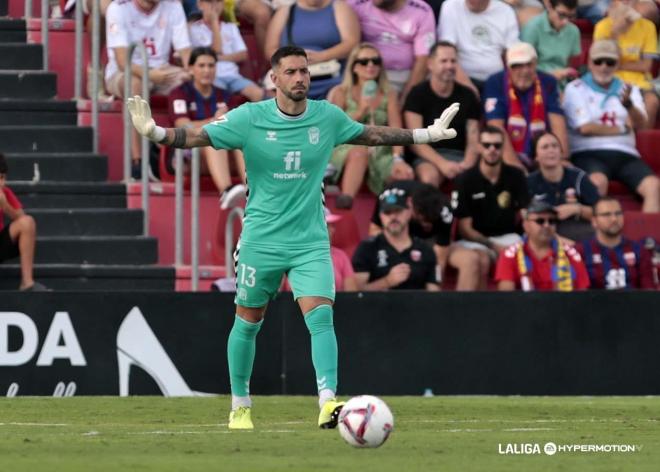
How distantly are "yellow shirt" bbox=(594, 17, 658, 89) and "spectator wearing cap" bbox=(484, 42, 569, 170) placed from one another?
1.67 metres

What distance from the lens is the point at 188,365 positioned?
15.1 meters

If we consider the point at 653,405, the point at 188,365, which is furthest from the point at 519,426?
the point at 188,365

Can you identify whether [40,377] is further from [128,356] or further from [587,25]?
[587,25]

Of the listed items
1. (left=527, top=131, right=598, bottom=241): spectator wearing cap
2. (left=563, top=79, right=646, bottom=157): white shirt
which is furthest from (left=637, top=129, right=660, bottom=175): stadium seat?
(left=527, top=131, right=598, bottom=241): spectator wearing cap

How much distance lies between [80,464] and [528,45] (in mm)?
10039

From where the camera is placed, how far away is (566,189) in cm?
1697

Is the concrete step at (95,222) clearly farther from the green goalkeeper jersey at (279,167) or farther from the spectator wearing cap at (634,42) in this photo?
the green goalkeeper jersey at (279,167)

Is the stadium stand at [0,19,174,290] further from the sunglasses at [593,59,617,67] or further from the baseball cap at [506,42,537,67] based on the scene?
the sunglasses at [593,59,617,67]

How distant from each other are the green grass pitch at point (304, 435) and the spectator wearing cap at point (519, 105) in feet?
12.7

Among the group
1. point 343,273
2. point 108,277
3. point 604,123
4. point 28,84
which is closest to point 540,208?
point 343,273

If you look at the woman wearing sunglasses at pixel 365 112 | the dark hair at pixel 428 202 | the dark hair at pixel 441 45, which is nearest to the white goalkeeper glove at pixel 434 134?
the dark hair at pixel 428 202

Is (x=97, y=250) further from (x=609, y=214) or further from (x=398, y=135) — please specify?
(x=398, y=135)

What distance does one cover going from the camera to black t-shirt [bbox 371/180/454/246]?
1602cm

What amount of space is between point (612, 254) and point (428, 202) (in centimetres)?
173
